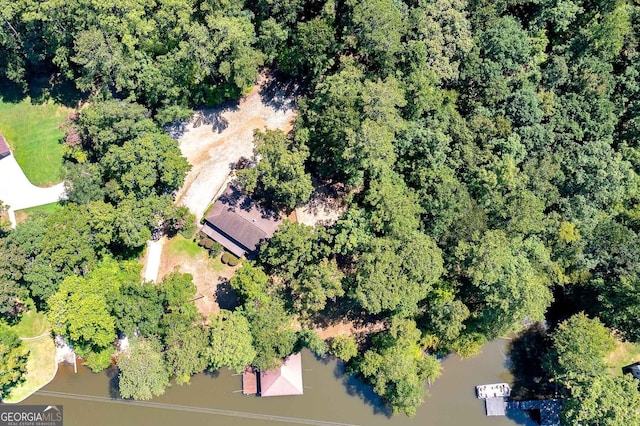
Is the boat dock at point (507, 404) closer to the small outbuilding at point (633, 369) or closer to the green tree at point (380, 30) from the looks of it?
the small outbuilding at point (633, 369)

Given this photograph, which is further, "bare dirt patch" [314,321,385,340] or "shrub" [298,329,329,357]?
"bare dirt patch" [314,321,385,340]

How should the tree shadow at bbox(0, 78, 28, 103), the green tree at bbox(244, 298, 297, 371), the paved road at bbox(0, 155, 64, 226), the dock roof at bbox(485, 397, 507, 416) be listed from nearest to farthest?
the green tree at bbox(244, 298, 297, 371), the dock roof at bbox(485, 397, 507, 416), the paved road at bbox(0, 155, 64, 226), the tree shadow at bbox(0, 78, 28, 103)

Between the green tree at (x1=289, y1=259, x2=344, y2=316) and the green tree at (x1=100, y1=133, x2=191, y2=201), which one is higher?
the green tree at (x1=100, y1=133, x2=191, y2=201)

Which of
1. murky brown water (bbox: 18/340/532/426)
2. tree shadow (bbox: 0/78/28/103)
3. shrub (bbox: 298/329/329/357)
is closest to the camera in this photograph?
shrub (bbox: 298/329/329/357)

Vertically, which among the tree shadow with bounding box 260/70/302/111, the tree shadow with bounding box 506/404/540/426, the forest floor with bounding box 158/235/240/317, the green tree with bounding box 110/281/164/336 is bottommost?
the tree shadow with bounding box 506/404/540/426

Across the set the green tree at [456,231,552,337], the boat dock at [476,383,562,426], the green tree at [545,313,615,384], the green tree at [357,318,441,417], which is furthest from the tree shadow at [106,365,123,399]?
the green tree at [545,313,615,384]

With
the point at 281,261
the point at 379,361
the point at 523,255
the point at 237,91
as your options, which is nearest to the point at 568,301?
the point at 523,255

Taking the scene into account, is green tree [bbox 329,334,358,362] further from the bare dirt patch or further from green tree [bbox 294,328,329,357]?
the bare dirt patch

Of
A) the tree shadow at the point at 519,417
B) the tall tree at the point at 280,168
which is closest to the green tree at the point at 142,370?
the tall tree at the point at 280,168
